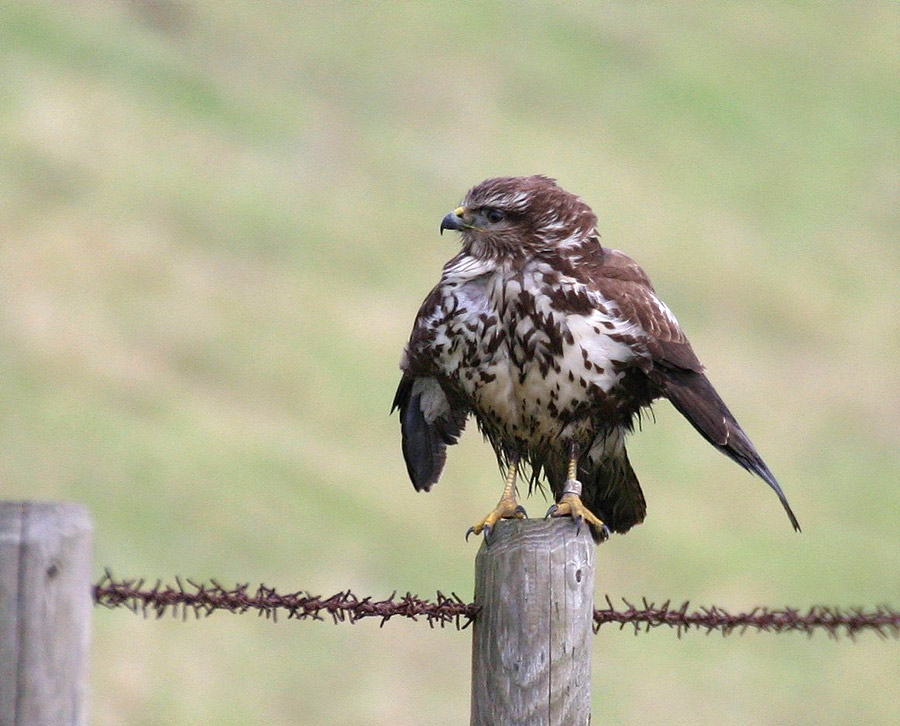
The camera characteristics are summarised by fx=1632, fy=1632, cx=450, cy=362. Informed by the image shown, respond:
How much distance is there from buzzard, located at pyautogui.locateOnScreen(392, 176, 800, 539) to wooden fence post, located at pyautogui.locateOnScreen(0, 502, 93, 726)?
230 cm

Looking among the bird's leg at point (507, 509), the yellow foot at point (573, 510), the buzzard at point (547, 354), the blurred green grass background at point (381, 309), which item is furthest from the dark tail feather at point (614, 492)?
the blurred green grass background at point (381, 309)

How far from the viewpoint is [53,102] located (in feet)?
69.7

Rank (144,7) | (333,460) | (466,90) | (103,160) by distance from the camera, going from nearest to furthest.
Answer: (333,460), (103,160), (144,7), (466,90)

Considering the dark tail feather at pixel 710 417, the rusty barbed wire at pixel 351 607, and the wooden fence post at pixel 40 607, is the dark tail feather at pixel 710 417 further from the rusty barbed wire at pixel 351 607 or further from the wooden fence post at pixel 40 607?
the wooden fence post at pixel 40 607

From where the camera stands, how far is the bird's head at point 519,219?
523 cm

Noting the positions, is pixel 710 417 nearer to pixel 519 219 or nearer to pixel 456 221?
pixel 519 219

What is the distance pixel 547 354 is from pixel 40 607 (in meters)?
2.54

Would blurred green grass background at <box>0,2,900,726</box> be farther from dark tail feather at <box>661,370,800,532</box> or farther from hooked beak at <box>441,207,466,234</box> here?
dark tail feather at <box>661,370,800,532</box>

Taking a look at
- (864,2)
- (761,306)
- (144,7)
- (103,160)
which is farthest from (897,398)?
(864,2)

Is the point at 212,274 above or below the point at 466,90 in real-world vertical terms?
below

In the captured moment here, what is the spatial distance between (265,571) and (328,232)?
8.34m

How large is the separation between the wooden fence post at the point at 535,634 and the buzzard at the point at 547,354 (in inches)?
44.8

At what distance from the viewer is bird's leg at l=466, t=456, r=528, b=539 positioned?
4.99 meters

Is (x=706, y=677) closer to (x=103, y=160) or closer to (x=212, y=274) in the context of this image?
(x=212, y=274)
